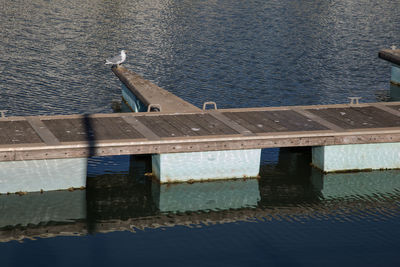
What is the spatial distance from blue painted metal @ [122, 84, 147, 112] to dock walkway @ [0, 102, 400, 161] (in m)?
4.53

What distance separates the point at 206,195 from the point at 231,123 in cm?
244

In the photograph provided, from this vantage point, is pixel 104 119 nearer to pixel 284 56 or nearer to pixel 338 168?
pixel 338 168

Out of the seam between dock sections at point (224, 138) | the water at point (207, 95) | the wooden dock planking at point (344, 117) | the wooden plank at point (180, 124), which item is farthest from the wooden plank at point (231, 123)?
the wooden dock planking at point (344, 117)

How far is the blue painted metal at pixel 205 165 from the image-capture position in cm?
1742

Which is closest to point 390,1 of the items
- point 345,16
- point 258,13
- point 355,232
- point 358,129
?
point 345,16

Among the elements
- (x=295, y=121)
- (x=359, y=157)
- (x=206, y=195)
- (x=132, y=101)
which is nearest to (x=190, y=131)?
(x=206, y=195)

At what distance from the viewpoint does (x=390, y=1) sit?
5816 centimetres

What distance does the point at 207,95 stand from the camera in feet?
90.8

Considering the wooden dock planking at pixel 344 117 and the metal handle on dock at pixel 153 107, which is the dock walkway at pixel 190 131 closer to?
the wooden dock planking at pixel 344 117

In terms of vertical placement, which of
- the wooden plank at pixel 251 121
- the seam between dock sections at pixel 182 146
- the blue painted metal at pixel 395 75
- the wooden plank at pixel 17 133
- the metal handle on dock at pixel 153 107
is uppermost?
the blue painted metal at pixel 395 75

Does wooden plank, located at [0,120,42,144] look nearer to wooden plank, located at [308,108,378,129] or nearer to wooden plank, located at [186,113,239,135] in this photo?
wooden plank, located at [186,113,239,135]

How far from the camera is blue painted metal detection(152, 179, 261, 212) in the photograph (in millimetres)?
16844

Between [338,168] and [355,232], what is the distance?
355 centimetres

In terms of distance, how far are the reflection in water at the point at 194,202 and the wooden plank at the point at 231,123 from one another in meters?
1.28
